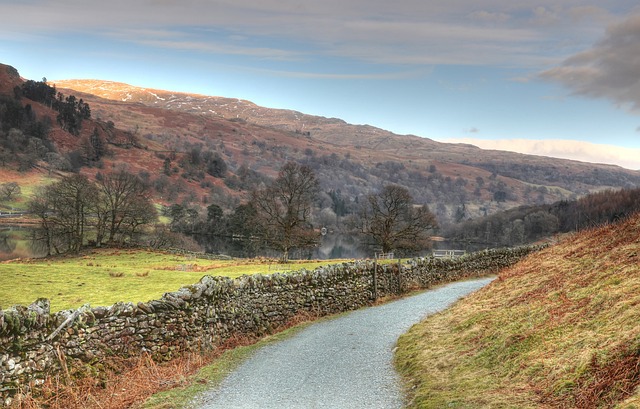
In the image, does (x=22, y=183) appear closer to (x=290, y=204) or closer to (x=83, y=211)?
(x=83, y=211)

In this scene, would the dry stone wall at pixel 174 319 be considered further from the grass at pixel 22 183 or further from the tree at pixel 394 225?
the grass at pixel 22 183

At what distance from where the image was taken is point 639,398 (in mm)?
6516

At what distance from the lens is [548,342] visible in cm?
1024

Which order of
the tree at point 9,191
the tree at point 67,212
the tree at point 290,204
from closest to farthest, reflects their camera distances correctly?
the tree at point 290,204 < the tree at point 67,212 < the tree at point 9,191

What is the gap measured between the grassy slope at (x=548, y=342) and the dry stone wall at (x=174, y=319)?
672 centimetres

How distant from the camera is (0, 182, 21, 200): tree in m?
152

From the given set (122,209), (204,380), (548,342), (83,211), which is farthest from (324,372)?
(122,209)

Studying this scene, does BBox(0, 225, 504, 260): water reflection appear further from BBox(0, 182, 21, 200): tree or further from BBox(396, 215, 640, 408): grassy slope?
BBox(396, 215, 640, 408): grassy slope

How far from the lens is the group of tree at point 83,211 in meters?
71.2

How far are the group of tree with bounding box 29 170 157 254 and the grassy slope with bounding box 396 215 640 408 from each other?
66.3 m

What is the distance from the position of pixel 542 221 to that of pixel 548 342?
159031 mm

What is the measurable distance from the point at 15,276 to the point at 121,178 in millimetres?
56928

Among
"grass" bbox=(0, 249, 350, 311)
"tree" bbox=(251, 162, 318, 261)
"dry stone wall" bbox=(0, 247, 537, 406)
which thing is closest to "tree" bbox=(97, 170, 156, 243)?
"tree" bbox=(251, 162, 318, 261)

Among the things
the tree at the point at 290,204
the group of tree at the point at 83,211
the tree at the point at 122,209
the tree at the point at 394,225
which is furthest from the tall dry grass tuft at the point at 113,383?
the tree at the point at 122,209
